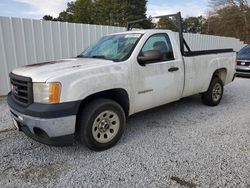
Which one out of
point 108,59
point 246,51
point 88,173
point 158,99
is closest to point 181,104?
point 158,99

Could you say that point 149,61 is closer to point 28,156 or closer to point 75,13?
point 28,156

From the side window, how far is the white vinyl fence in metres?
4.28

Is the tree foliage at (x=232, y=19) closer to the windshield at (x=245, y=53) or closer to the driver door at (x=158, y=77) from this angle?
the windshield at (x=245, y=53)

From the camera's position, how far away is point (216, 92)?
579cm

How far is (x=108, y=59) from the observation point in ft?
12.6

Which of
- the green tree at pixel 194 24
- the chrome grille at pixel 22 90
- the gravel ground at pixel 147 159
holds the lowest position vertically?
the gravel ground at pixel 147 159

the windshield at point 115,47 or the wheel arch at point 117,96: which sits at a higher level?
the windshield at point 115,47

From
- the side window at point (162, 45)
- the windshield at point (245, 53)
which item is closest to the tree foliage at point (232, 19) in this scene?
the windshield at point (245, 53)

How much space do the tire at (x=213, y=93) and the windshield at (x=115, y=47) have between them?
2550 mm

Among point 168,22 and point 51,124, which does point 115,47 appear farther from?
point 168,22

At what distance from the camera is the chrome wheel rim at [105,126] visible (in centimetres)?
333

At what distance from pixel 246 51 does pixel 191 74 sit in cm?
826

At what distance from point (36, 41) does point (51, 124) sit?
195 inches

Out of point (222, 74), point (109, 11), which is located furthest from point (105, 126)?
point (109, 11)
